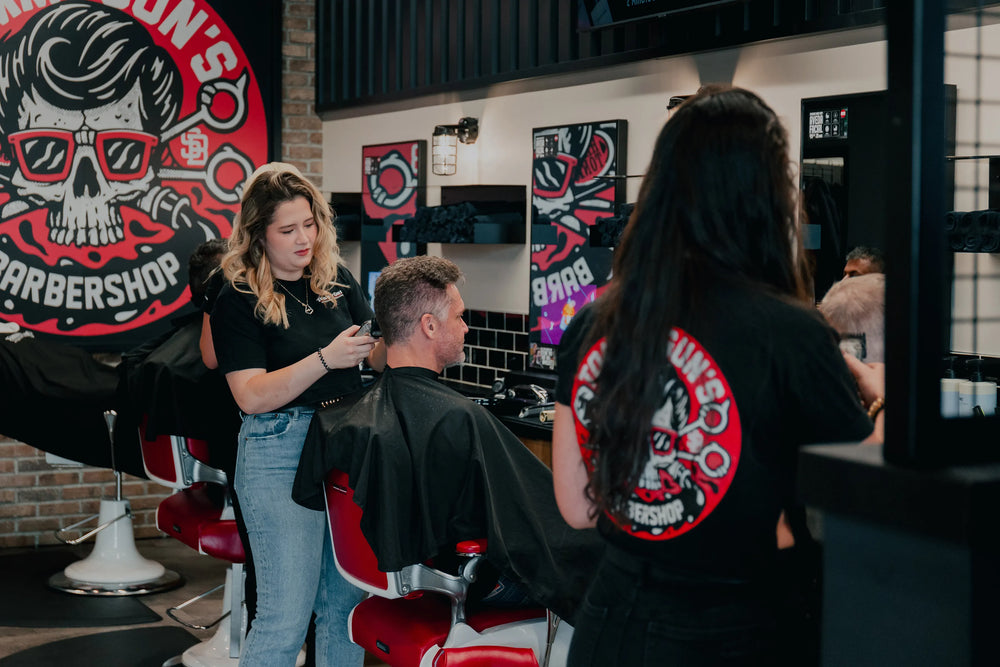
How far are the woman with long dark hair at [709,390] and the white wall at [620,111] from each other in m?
1.09

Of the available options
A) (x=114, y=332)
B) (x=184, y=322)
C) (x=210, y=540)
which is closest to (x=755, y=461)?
(x=210, y=540)

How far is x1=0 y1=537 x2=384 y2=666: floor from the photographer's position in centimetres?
→ 409

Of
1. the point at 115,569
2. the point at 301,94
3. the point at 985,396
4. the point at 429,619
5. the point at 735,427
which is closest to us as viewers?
the point at 735,427

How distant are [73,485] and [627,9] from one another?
141 inches

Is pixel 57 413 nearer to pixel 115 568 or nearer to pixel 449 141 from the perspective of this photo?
pixel 115 568

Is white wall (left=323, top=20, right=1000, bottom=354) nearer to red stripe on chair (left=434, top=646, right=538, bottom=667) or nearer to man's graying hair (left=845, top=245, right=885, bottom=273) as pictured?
man's graying hair (left=845, top=245, right=885, bottom=273)

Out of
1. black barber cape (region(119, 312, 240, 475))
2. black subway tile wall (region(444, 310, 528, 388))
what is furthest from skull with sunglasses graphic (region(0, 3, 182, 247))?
black subway tile wall (region(444, 310, 528, 388))

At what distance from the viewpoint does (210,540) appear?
11.7ft

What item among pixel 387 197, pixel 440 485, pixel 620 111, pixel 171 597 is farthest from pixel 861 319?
pixel 387 197

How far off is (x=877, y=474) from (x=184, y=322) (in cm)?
339

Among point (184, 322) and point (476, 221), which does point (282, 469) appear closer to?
point (184, 322)

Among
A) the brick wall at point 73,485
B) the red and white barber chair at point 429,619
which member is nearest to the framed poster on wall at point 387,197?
the brick wall at point 73,485

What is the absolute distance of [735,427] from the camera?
53.7 inches

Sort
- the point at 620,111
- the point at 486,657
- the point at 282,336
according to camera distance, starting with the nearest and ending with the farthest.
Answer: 1. the point at 486,657
2. the point at 282,336
3. the point at 620,111
